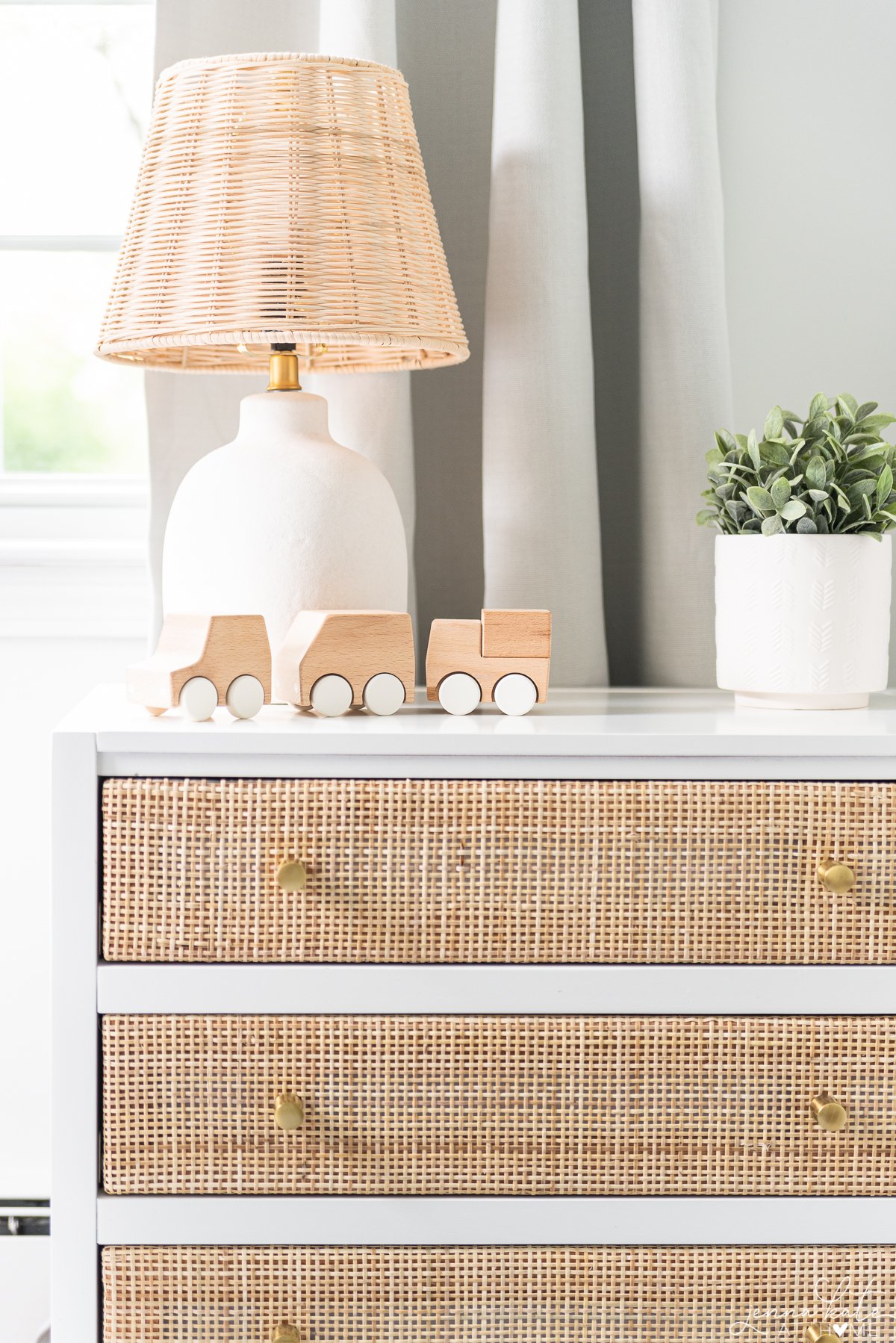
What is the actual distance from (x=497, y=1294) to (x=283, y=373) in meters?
0.74

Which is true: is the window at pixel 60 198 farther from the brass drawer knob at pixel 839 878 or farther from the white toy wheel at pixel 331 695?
the brass drawer knob at pixel 839 878

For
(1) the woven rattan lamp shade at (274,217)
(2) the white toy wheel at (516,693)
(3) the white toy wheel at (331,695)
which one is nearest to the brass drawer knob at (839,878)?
(2) the white toy wheel at (516,693)

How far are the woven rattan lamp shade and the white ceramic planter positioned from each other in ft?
1.07

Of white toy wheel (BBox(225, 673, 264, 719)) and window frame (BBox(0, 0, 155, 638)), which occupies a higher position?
window frame (BBox(0, 0, 155, 638))

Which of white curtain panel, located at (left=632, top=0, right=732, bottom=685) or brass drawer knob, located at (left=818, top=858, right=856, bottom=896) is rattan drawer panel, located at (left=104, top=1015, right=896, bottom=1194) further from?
white curtain panel, located at (left=632, top=0, right=732, bottom=685)

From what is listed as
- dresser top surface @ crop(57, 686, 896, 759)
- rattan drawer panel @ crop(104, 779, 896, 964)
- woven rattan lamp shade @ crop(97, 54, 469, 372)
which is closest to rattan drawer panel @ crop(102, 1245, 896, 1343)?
rattan drawer panel @ crop(104, 779, 896, 964)

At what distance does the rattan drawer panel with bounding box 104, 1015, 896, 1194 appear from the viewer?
0.79 metres

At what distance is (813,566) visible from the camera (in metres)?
0.91

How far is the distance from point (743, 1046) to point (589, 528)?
0.52 metres

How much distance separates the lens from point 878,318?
1308 mm

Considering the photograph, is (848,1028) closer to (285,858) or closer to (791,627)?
(791,627)

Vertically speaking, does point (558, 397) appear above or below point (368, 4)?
below

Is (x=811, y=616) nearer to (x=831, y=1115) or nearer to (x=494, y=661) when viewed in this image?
(x=494, y=661)

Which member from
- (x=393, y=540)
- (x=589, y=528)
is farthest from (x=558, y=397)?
(x=393, y=540)
